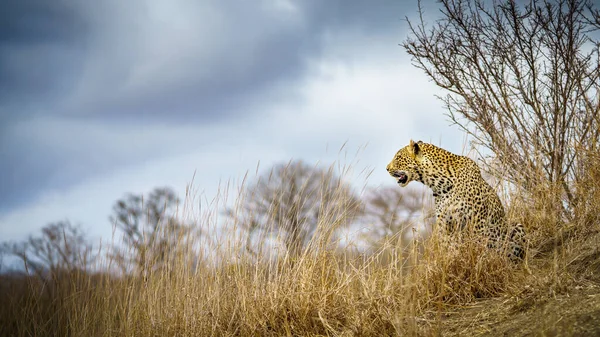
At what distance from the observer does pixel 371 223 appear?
4.54 m

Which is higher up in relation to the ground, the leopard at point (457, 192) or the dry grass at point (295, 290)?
the leopard at point (457, 192)

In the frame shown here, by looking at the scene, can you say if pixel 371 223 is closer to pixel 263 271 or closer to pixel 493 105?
pixel 263 271

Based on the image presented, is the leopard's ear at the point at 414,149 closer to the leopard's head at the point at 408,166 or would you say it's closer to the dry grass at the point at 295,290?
the leopard's head at the point at 408,166

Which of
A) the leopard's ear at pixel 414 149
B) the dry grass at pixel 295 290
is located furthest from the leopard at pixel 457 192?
the dry grass at pixel 295 290

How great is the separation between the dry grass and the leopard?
13.0 inches

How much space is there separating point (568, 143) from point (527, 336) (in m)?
3.14

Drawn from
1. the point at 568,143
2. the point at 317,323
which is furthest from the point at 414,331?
the point at 568,143

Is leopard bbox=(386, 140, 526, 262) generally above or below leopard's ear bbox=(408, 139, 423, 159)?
below

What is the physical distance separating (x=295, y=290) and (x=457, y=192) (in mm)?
1798

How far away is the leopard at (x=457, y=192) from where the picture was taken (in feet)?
16.5

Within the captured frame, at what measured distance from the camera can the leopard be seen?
16.5 ft

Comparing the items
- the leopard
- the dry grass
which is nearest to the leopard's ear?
the leopard

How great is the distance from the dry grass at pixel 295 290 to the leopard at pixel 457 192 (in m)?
0.33

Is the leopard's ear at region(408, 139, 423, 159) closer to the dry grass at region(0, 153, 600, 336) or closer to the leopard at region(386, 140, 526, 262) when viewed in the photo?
the leopard at region(386, 140, 526, 262)
